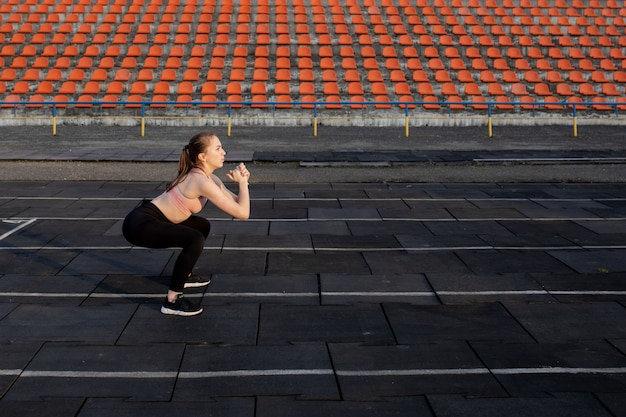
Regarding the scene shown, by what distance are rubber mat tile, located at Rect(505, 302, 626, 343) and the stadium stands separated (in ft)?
59.2

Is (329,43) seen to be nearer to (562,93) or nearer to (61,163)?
(562,93)

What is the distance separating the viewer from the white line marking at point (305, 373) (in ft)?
15.1

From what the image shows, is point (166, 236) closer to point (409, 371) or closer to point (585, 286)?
point (409, 371)

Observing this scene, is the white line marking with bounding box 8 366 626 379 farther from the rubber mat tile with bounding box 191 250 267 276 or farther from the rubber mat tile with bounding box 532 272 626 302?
the rubber mat tile with bounding box 191 250 267 276

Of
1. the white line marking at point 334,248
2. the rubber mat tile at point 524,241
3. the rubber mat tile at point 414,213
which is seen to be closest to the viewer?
the white line marking at point 334,248

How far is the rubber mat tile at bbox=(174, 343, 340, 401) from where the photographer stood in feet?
14.4

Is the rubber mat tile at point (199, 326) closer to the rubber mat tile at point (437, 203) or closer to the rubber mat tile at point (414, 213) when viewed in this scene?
the rubber mat tile at point (414, 213)

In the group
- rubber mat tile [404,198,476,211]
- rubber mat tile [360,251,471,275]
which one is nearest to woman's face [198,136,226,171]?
rubber mat tile [360,251,471,275]

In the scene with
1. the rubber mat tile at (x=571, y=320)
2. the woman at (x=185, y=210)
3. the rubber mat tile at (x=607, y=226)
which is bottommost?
the rubber mat tile at (x=571, y=320)

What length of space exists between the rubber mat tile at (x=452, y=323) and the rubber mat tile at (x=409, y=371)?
0.61 ft

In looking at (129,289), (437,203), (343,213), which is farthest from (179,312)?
(437,203)

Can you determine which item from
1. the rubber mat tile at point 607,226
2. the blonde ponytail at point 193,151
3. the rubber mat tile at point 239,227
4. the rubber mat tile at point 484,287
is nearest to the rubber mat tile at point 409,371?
the rubber mat tile at point 484,287

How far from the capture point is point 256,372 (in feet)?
15.4

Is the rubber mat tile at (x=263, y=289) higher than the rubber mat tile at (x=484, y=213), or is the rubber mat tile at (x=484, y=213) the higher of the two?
the rubber mat tile at (x=484, y=213)
